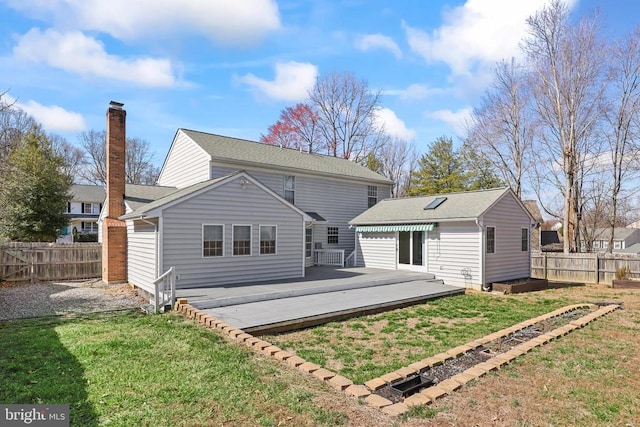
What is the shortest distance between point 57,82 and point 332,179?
12483mm

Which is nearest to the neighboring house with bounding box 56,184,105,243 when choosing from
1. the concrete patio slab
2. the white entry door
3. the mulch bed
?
the white entry door

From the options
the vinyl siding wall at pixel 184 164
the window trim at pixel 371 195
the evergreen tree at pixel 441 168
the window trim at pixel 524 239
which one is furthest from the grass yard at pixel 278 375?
the evergreen tree at pixel 441 168

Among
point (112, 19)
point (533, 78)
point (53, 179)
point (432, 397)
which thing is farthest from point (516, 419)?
point (53, 179)

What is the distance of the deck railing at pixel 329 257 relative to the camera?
57.5 ft

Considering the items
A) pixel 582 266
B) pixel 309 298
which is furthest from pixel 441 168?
pixel 309 298

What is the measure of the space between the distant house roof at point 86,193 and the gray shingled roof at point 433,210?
35.4 meters

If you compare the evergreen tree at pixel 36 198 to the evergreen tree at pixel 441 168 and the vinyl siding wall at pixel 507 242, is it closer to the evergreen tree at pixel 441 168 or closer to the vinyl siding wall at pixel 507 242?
the vinyl siding wall at pixel 507 242

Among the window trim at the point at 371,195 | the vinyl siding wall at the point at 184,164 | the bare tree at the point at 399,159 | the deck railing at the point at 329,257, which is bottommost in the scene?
the deck railing at the point at 329,257

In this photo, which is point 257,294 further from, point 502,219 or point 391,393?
point 502,219

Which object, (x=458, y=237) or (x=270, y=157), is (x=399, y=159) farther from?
(x=458, y=237)

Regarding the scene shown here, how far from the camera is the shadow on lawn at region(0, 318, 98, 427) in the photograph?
3.82m

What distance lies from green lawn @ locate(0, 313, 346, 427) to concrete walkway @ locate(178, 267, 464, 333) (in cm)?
161

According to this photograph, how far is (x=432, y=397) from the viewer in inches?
157

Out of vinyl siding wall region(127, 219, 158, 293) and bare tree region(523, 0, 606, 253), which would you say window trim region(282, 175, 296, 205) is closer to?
vinyl siding wall region(127, 219, 158, 293)
